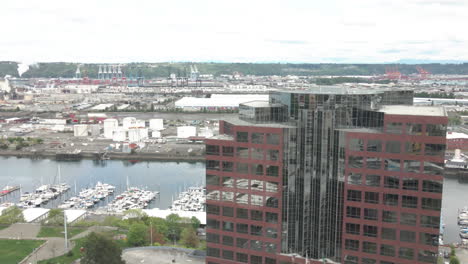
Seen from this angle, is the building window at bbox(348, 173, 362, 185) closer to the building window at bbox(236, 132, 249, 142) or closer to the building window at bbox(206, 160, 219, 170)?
the building window at bbox(236, 132, 249, 142)

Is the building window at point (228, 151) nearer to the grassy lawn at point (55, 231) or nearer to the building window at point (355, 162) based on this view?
the building window at point (355, 162)

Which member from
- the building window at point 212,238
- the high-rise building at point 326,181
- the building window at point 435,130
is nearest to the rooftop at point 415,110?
the high-rise building at point 326,181

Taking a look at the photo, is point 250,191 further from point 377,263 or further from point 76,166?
point 76,166

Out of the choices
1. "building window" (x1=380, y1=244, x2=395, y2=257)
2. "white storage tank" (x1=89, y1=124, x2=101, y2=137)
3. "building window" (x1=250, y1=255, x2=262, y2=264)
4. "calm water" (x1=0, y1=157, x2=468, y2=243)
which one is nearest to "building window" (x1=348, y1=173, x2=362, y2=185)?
"building window" (x1=380, y1=244, x2=395, y2=257)

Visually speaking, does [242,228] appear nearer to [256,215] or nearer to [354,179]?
[256,215]

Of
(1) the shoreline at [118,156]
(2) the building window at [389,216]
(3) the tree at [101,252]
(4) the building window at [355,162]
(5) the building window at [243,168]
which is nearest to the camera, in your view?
(2) the building window at [389,216]

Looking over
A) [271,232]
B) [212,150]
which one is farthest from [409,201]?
[212,150]
